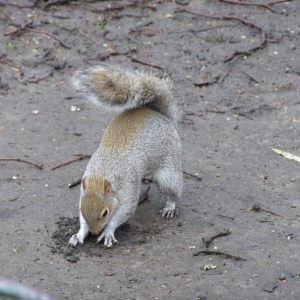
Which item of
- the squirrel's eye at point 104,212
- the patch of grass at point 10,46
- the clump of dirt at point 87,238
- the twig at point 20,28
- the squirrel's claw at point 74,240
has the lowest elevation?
the patch of grass at point 10,46

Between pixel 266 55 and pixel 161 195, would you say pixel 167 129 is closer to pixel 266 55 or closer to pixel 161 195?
pixel 161 195

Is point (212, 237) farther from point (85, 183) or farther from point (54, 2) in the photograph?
point (54, 2)

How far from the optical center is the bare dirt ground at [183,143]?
10.5 feet

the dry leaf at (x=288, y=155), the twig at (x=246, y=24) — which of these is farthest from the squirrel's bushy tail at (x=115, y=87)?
the twig at (x=246, y=24)

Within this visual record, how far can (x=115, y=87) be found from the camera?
358 centimetres

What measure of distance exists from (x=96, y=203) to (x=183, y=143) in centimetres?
165

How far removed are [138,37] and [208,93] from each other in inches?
47.6

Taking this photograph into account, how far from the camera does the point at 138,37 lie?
21.0 feet

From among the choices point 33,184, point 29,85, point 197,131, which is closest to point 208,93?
point 197,131

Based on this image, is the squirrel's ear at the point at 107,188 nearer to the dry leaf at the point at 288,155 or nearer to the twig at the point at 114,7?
the dry leaf at the point at 288,155

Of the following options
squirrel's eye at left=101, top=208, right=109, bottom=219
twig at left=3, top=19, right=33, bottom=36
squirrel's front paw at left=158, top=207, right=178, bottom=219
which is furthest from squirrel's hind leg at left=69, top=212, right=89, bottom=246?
twig at left=3, top=19, right=33, bottom=36

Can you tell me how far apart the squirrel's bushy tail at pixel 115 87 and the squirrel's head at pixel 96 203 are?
0.51m

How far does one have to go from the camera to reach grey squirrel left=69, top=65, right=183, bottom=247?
339cm

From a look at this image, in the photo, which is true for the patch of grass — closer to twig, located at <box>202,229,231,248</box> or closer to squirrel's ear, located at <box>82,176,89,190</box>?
squirrel's ear, located at <box>82,176,89,190</box>
